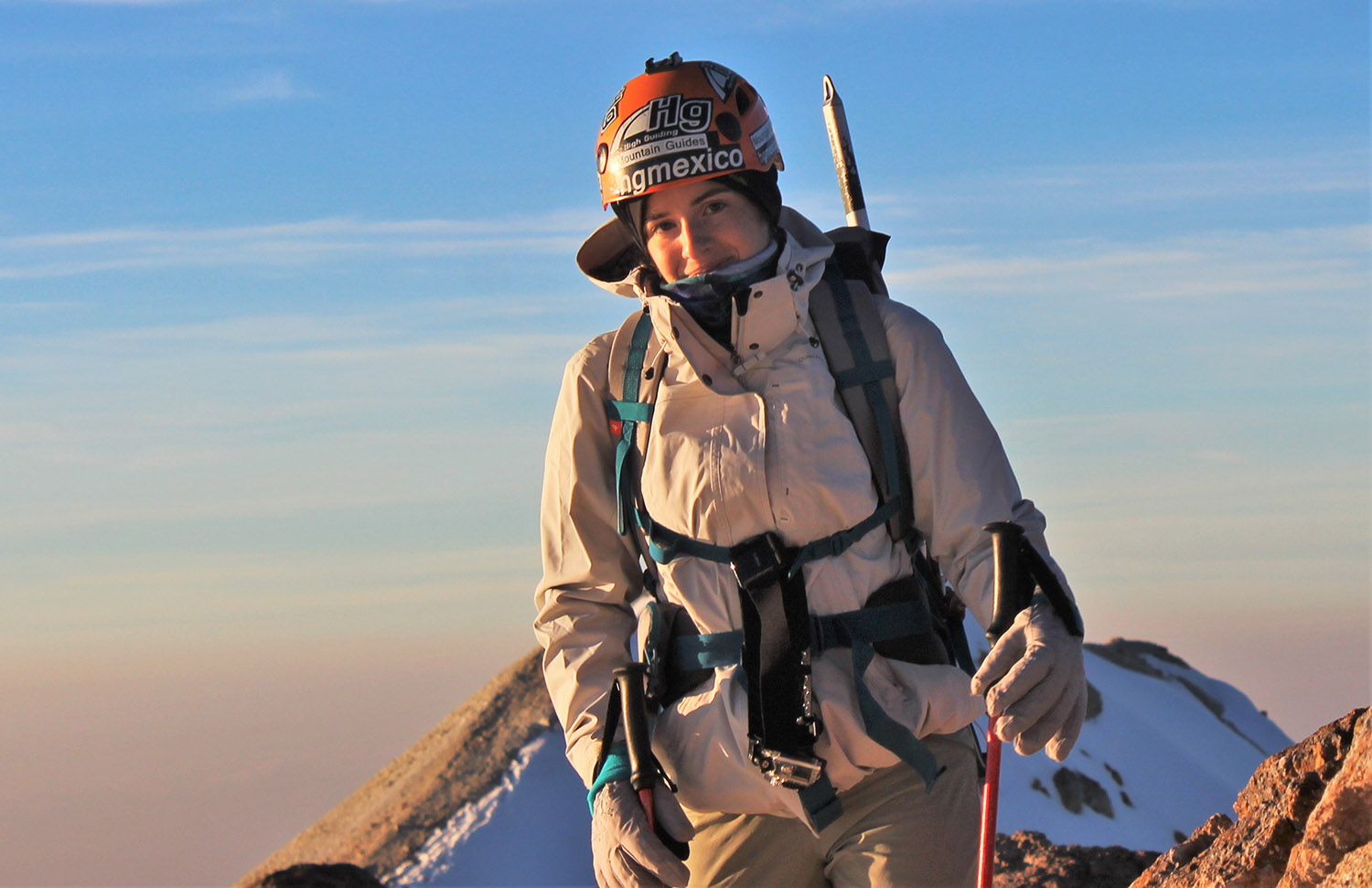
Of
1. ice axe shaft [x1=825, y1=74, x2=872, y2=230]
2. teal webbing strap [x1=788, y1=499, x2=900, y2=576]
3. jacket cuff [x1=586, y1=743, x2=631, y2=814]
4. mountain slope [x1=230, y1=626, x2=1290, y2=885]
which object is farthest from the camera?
mountain slope [x1=230, y1=626, x2=1290, y2=885]

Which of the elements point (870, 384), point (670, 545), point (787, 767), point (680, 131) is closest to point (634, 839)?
point (787, 767)

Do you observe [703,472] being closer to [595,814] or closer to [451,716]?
[595,814]

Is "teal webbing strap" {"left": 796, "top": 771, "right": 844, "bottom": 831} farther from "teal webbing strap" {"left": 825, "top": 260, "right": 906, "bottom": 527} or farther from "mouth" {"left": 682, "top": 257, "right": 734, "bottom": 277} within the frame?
"mouth" {"left": 682, "top": 257, "right": 734, "bottom": 277}

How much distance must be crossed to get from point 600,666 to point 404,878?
10.2 meters

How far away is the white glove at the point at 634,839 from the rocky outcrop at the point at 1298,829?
4.68 ft

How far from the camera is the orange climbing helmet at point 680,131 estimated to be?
4.82m

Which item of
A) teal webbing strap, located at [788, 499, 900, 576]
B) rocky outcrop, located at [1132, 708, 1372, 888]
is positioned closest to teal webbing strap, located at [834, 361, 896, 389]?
teal webbing strap, located at [788, 499, 900, 576]

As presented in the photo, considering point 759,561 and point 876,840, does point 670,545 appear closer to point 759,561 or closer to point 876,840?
point 759,561

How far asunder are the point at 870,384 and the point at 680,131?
42.6 inches

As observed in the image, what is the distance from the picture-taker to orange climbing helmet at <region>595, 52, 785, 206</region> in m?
4.82

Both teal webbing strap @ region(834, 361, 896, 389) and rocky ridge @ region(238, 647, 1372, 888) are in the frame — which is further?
teal webbing strap @ region(834, 361, 896, 389)

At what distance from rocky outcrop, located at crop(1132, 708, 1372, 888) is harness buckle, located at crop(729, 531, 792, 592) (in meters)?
1.42

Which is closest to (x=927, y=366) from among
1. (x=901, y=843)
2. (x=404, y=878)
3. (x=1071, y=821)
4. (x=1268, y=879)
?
(x=901, y=843)

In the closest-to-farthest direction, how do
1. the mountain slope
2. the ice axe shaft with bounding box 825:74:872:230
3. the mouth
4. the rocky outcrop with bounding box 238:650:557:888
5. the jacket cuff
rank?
the jacket cuff
the mouth
the ice axe shaft with bounding box 825:74:872:230
the mountain slope
the rocky outcrop with bounding box 238:650:557:888
